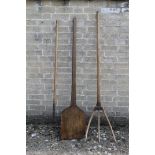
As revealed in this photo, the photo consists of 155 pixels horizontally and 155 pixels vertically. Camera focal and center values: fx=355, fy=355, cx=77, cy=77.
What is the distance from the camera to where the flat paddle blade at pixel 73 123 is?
12.7 feet

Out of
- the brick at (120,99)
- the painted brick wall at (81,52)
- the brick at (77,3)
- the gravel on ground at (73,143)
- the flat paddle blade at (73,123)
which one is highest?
the brick at (77,3)

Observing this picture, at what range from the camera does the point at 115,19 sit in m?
4.12

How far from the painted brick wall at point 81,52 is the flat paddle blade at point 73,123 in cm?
32

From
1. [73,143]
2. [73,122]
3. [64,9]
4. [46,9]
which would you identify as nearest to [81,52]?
[64,9]

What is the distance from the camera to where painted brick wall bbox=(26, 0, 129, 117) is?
4.12 metres

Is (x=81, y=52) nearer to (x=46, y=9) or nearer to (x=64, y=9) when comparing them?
(x=64, y=9)

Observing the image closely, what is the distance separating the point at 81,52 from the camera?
416 centimetres

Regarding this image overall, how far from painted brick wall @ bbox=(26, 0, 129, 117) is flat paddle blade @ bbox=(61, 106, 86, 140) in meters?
0.32

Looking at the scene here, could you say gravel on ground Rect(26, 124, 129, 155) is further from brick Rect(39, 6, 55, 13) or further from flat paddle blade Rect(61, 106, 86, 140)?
brick Rect(39, 6, 55, 13)

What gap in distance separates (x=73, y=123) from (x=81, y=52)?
33.3 inches

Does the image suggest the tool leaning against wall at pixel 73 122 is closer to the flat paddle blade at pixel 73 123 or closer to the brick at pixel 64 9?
the flat paddle blade at pixel 73 123

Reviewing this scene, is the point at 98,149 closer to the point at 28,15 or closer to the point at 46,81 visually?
the point at 46,81

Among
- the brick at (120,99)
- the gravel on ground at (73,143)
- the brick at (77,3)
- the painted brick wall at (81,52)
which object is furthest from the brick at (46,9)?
the gravel on ground at (73,143)
